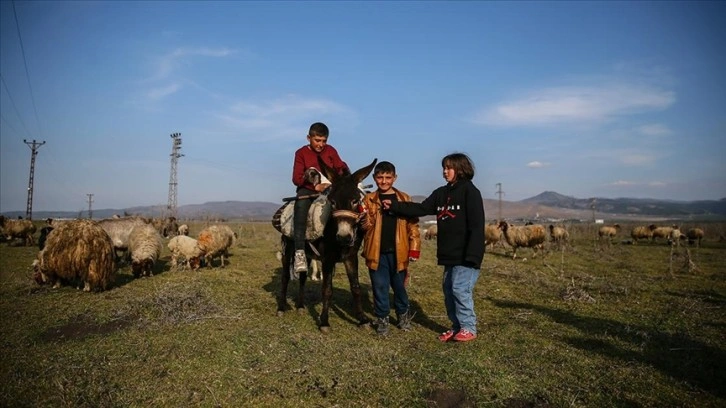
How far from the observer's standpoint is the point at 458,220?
5.77 meters

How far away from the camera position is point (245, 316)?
281 inches

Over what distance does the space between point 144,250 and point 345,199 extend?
29.8ft

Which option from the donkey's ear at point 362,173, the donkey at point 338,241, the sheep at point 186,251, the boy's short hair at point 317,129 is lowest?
the sheep at point 186,251

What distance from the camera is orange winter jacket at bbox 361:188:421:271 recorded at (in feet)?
20.0

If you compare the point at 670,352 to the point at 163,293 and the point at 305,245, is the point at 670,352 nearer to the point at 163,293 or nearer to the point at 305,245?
the point at 305,245

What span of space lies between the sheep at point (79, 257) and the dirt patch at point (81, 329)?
8.30ft

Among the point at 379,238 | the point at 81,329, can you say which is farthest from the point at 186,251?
the point at 379,238

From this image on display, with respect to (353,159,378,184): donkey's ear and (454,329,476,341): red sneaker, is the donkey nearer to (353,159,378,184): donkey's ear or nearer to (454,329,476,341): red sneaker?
(353,159,378,184): donkey's ear

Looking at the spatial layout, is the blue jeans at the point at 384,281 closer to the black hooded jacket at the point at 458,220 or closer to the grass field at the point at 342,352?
the grass field at the point at 342,352

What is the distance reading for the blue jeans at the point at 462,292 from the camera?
570cm

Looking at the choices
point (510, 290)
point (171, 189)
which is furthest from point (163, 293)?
point (171, 189)

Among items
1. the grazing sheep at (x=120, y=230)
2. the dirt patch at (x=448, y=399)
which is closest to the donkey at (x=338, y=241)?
the dirt patch at (x=448, y=399)

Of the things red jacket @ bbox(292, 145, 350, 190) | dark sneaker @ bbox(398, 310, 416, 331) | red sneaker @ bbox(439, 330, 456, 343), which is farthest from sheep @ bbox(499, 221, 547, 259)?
red jacket @ bbox(292, 145, 350, 190)

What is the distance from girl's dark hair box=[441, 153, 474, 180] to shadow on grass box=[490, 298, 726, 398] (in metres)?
3.02
